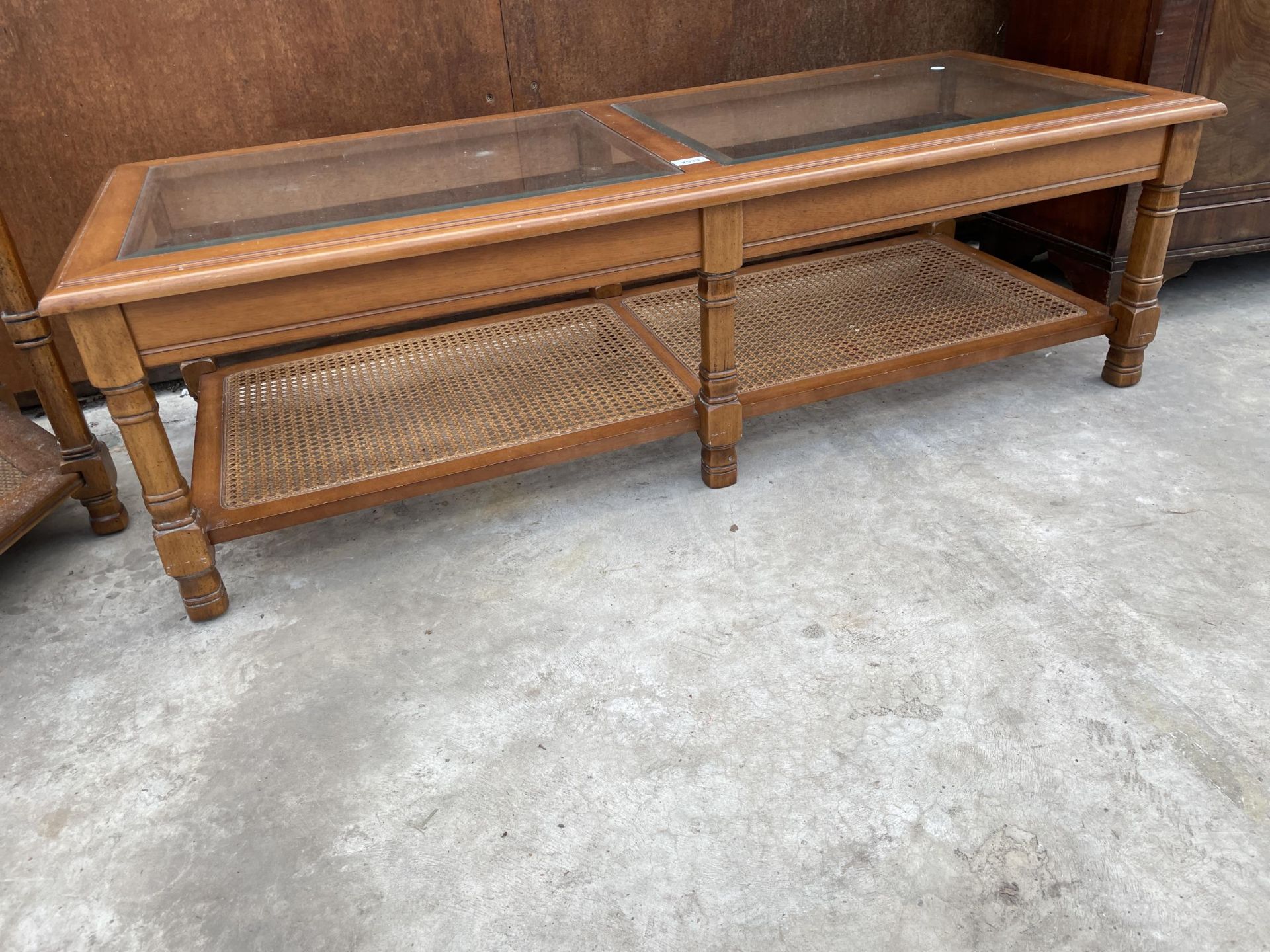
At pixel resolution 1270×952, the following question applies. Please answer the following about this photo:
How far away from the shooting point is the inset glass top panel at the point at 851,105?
2.27m

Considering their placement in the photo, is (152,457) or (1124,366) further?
(1124,366)

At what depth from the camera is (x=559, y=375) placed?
2.61 m

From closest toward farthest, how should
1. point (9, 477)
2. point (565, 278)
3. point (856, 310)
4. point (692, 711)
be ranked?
1. point (692, 711)
2. point (565, 278)
3. point (9, 477)
4. point (856, 310)

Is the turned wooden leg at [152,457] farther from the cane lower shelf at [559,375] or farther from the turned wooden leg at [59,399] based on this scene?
the turned wooden leg at [59,399]

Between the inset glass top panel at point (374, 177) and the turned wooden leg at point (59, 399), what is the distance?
36 centimetres

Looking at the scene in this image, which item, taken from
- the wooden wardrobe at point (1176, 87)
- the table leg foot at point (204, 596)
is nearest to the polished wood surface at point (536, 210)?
the wooden wardrobe at point (1176, 87)

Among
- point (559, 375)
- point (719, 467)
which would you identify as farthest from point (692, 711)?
point (559, 375)

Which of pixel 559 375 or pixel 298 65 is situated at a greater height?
pixel 298 65

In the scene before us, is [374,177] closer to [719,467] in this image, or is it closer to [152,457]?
[152,457]

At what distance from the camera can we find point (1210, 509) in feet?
7.33

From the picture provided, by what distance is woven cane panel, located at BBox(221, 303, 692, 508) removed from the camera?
2.28 meters

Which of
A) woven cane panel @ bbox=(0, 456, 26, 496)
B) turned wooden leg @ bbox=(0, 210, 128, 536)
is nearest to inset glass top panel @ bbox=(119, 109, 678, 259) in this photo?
turned wooden leg @ bbox=(0, 210, 128, 536)

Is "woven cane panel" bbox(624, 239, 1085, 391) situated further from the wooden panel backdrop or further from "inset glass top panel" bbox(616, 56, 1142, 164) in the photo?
the wooden panel backdrop

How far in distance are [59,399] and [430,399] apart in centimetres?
89
